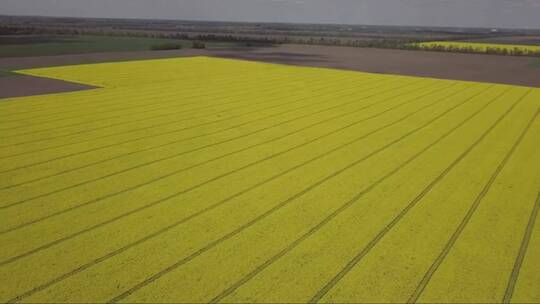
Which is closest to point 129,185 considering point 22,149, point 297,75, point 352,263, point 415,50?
point 22,149

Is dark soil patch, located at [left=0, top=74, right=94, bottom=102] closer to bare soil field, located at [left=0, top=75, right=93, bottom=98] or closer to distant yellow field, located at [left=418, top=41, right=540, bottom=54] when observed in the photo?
bare soil field, located at [left=0, top=75, right=93, bottom=98]

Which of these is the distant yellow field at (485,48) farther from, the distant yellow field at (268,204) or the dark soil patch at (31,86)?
the dark soil patch at (31,86)

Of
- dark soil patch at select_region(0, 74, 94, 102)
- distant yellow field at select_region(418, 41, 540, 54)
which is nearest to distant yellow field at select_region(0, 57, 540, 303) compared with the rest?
dark soil patch at select_region(0, 74, 94, 102)

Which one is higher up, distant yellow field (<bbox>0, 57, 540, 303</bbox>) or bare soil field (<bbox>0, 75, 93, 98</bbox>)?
bare soil field (<bbox>0, 75, 93, 98</bbox>)

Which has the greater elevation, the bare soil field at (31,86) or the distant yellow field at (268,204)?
the bare soil field at (31,86)

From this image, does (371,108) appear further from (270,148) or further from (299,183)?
(299,183)

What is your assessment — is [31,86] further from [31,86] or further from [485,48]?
[485,48]

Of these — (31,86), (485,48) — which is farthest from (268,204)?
(485,48)

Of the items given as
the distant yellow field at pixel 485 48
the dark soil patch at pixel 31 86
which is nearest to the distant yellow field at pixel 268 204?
the dark soil patch at pixel 31 86
